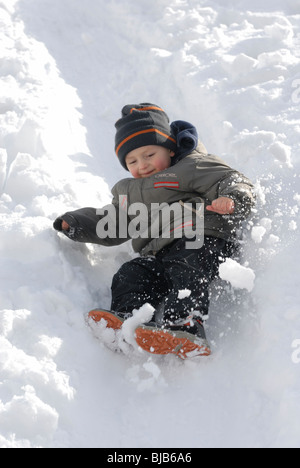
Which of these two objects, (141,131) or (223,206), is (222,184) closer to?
(223,206)

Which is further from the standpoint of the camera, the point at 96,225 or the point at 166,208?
the point at 96,225

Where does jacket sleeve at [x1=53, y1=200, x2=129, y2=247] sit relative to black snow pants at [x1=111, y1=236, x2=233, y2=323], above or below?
above

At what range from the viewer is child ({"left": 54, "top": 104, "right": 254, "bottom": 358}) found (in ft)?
6.79

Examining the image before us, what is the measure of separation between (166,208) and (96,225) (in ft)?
1.24

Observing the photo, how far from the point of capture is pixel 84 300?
90.6 inches

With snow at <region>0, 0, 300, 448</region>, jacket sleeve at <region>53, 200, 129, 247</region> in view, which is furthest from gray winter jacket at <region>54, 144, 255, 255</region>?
snow at <region>0, 0, 300, 448</region>

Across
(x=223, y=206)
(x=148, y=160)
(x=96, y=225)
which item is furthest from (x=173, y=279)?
(x=148, y=160)

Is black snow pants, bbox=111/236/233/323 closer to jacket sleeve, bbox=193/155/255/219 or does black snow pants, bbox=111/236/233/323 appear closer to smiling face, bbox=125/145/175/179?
jacket sleeve, bbox=193/155/255/219

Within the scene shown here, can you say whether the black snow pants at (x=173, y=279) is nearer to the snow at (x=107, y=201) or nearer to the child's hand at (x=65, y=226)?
the snow at (x=107, y=201)

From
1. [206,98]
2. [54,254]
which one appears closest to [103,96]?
[206,98]

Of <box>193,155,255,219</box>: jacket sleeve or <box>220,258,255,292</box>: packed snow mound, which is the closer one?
<box>220,258,255,292</box>: packed snow mound

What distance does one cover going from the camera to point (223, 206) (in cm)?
221

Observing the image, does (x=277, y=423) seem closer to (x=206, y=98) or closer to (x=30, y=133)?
(x=30, y=133)

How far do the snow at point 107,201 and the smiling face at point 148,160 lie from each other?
1.37 feet
